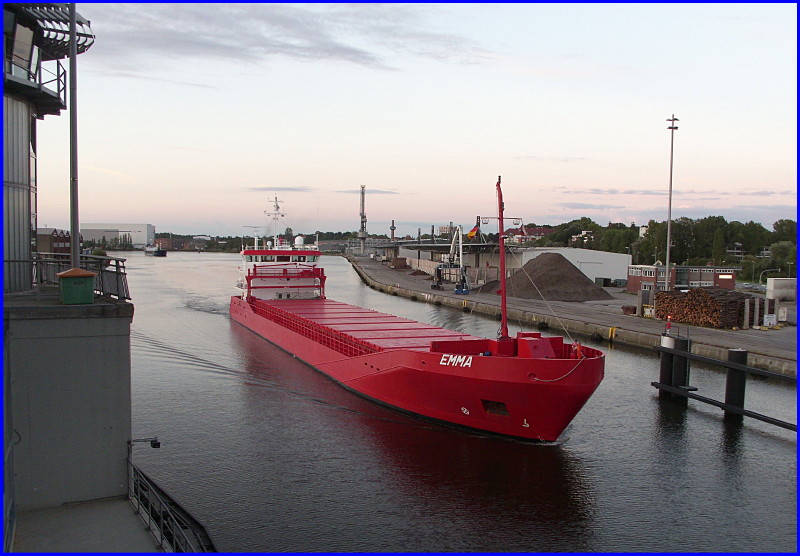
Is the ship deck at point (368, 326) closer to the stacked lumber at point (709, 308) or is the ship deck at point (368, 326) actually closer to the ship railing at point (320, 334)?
the ship railing at point (320, 334)

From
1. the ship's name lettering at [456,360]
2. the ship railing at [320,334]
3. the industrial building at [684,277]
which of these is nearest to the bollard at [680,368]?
the ship's name lettering at [456,360]

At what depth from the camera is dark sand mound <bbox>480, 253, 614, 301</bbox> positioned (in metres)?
42.3

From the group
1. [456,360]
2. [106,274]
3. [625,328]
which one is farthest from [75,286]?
[625,328]

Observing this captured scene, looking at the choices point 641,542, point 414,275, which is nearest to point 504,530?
point 641,542

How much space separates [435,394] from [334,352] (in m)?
5.56

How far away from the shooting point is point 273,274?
31.7 m

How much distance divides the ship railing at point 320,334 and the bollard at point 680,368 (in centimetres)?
913

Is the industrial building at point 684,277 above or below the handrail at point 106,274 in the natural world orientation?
below

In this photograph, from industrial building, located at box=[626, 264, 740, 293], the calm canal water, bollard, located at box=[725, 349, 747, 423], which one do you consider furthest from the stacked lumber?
bollard, located at box=[725, 349, 747, 423]

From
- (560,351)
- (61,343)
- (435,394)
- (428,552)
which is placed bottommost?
(428,552)

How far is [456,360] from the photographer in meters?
13.5

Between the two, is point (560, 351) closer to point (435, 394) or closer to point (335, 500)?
point (435, 394)

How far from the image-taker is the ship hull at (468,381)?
12375mm

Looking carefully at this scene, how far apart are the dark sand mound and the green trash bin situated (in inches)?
1393
